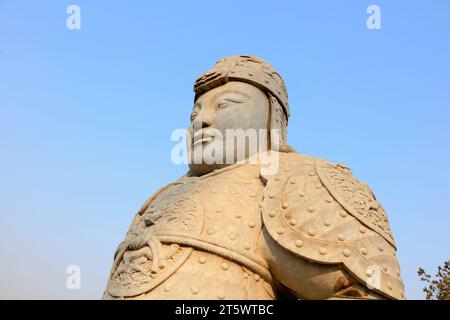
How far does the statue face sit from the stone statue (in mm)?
26

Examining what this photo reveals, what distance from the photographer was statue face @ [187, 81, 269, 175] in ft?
12.2

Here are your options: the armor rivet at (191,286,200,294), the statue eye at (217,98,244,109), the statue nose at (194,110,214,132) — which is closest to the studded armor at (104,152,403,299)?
the armor rivet at (191,286,200,294)

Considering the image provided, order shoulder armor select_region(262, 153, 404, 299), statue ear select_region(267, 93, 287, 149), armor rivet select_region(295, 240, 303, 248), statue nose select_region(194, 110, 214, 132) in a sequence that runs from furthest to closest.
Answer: statue ear select_region(267, 93, 287, 149)
statue nose select_region(194, 110, 214, 132)
armor rivet select_region(295, 240, 303, 248)
shoulder armor select_region(262, 153, 404, 299)

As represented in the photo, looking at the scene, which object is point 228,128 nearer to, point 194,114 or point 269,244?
point 194,114

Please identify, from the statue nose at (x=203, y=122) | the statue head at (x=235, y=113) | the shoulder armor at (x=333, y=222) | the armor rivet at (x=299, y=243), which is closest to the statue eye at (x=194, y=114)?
the statue head at (x=235, y=113)

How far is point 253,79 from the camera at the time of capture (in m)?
4.05

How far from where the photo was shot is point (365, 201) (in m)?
3.06

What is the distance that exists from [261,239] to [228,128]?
1.09 m

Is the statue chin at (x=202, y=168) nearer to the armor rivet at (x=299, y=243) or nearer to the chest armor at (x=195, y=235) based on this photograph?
the chest armor at (x=195, y=235)

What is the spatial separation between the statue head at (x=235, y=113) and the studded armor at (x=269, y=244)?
0.39 metres

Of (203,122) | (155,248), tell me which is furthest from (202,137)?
(155,248)

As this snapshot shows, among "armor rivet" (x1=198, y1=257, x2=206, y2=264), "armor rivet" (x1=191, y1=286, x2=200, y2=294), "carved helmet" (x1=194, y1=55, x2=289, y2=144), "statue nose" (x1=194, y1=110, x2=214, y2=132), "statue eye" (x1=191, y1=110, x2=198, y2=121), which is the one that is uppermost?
"carved helmet" (x1=194, y1=55, x2=289, y2=144)

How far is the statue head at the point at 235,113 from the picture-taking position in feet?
12.3

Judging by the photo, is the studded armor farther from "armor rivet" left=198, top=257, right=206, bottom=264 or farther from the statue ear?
the statue ear
